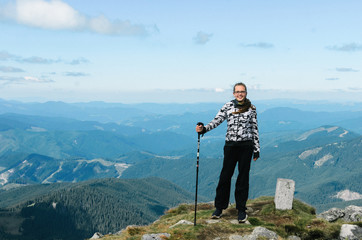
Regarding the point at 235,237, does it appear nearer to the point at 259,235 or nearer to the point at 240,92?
the point at 259,235

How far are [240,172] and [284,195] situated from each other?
13.4ft

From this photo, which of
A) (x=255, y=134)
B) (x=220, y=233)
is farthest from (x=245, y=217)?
(x=255, y=134)

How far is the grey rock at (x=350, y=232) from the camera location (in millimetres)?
12634

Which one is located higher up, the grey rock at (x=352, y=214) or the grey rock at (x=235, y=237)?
the grey rock at (x=235, y=237)

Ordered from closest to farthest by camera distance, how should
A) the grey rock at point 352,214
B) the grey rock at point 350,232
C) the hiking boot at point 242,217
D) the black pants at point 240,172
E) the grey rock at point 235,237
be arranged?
1. the grey rock at point 235,237
2. the grey rock at point 350,232
3. the black pants at point 240,172
4. the hiking boot at point 242,217
5. the grey rock at point 352,214

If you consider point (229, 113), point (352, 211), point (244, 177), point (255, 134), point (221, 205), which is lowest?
point (352, 211)

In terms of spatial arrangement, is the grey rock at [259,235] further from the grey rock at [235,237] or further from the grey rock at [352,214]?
the grey rock at [352,214]

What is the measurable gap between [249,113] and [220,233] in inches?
223

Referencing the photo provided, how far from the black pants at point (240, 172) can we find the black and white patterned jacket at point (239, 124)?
481 millimetres

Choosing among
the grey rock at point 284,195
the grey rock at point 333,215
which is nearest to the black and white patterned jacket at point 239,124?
the grey rock at point 284,195

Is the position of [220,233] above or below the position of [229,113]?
below

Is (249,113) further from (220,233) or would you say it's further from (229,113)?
(220,233)

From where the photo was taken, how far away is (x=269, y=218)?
16.1 metres

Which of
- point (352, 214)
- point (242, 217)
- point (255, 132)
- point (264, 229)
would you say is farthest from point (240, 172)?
point (352, 214)
